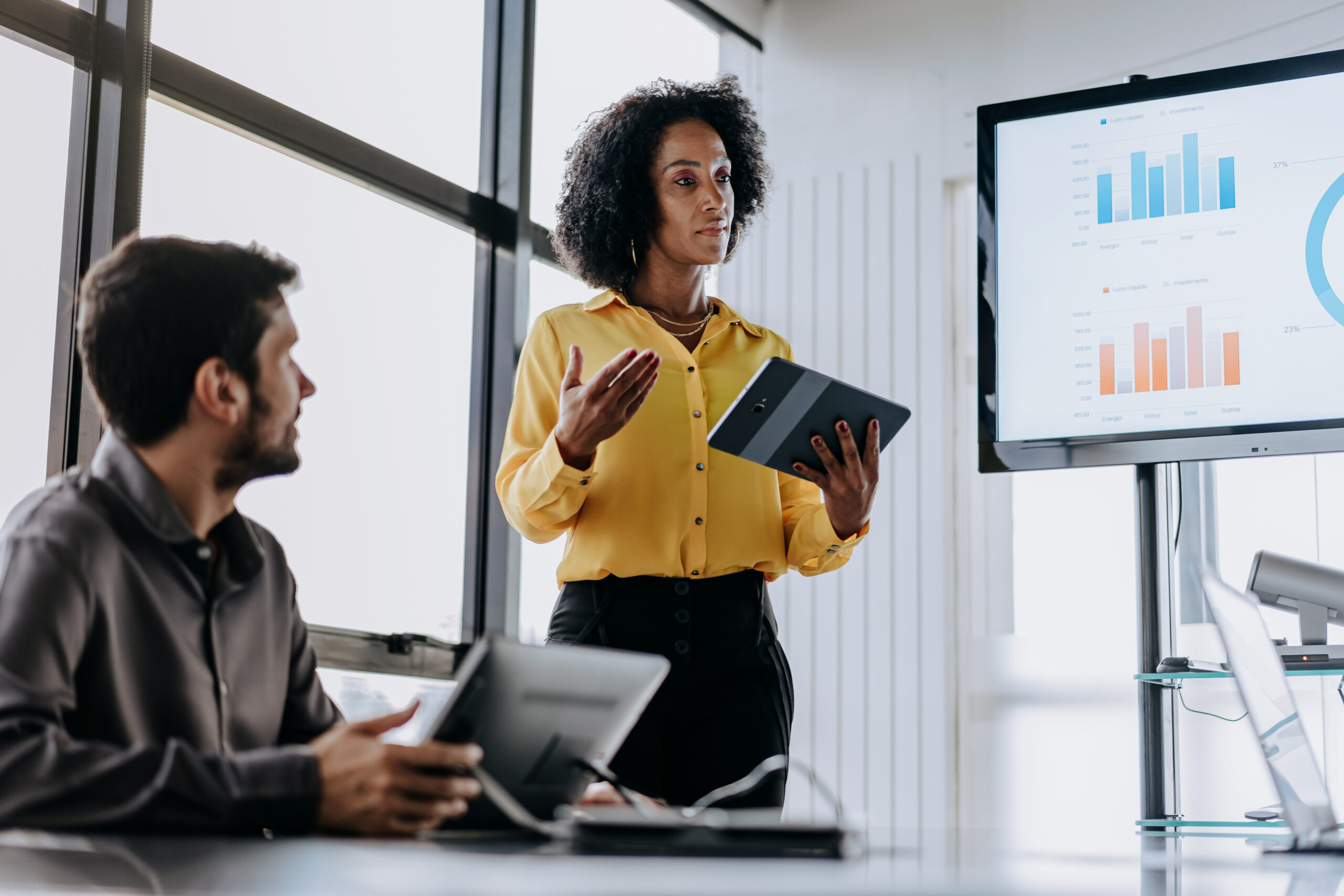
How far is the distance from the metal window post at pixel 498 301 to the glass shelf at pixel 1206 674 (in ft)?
6.24

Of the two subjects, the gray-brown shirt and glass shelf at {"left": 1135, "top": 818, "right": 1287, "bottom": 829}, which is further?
glass shelf at {"left": 1135, "top": 818, "right": 1287, "bottom": 829}

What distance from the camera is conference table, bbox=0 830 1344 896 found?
592 millimetres

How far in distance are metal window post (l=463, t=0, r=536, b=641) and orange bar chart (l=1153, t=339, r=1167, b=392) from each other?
1842 millimetres

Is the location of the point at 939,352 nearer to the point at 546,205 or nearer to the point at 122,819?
the point at 546,205

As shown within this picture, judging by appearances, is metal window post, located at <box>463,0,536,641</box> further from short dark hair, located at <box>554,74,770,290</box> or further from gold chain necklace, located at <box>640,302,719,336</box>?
gold chain necklace, located at <box>640,302,719,336</box>

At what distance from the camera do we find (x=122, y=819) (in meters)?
0.89

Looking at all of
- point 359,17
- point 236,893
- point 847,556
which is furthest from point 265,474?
point 359,17

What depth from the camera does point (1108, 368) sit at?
7.52 ft

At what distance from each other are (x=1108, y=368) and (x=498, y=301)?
1.87 meters

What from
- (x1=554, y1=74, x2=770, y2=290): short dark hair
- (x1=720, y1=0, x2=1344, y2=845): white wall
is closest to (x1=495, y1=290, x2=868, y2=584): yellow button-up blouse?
(x1=554, y1=74, x2=770, y2=290): short dark hair

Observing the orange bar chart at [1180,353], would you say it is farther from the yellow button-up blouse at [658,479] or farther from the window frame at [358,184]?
the window frame at [358,184]

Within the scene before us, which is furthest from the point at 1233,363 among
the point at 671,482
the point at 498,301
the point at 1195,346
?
the point at 498,301

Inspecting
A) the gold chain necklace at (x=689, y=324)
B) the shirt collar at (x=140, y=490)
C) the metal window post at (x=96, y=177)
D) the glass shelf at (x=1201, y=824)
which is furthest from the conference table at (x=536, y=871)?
the metal window post at (x=96, y=177)

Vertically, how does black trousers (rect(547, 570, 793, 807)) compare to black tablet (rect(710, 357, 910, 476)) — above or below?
below
